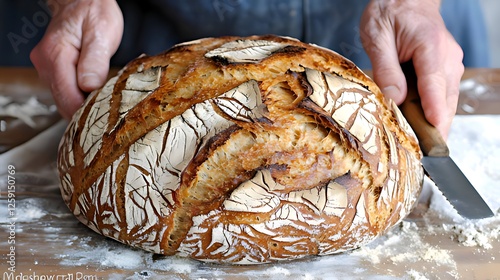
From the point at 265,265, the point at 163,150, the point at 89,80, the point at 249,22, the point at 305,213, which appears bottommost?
the point at 265,265

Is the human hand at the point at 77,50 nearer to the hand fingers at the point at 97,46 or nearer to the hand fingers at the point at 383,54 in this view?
the hand fingers at the point at 97,46

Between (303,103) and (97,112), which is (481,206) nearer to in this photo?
(303,103)

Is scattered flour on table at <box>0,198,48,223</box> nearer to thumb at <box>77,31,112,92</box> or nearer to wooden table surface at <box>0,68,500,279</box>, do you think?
wooden table surface at <box>0,68,500,279</box>

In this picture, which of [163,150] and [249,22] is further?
[249,22]

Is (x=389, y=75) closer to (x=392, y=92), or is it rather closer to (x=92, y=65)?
(x=392, y=92)

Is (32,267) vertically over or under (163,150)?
under

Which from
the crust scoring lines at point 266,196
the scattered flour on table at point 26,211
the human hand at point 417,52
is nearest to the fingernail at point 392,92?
the human hand at point 417,52

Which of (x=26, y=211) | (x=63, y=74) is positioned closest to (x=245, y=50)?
(x=63, y=74)

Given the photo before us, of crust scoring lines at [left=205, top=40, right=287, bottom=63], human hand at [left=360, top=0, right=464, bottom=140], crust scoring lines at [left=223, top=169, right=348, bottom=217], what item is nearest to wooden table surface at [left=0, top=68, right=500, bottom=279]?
crust scoring lines at [left=223, top=169, right=348, bottom=217]

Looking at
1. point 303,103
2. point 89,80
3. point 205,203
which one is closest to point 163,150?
point 205,203
